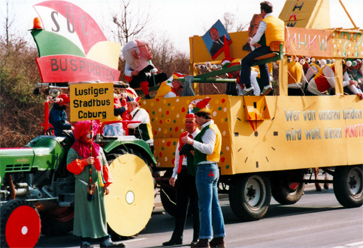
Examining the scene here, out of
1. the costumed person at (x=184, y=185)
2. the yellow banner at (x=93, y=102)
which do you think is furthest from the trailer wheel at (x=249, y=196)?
the yellow banner at (x=93, y=102)

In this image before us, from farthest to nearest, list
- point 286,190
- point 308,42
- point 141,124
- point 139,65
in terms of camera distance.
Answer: point 286,190 → point 139,65 → point 308,42 → point 141,124

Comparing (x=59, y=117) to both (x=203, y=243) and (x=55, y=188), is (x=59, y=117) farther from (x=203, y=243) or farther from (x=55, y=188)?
(x=203, y=243)

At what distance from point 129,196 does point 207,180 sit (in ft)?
5.87

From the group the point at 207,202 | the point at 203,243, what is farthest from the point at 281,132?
the point at 203,243

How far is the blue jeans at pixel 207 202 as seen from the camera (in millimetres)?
8922

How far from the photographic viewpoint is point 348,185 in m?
13.5

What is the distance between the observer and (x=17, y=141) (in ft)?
59.7

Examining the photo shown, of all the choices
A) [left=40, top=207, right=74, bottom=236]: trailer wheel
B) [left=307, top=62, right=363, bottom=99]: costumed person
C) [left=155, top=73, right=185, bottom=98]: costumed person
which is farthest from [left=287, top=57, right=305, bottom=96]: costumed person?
[left=40, top=207, right=74, bottom=236]: trailer wheel

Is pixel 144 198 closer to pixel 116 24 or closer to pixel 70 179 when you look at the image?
pixel 70 179

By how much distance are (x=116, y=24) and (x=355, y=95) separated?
834 cm

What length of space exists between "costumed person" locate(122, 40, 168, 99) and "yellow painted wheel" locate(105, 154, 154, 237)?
3186mm

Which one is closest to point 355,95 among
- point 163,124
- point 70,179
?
point 163,124

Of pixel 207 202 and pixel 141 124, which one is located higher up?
pixel 141 124

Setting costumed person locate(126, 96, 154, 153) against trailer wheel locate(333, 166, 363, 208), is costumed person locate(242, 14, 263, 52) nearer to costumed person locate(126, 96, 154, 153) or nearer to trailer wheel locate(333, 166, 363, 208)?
trailer wheel locate(333, 166, 363, 208)
